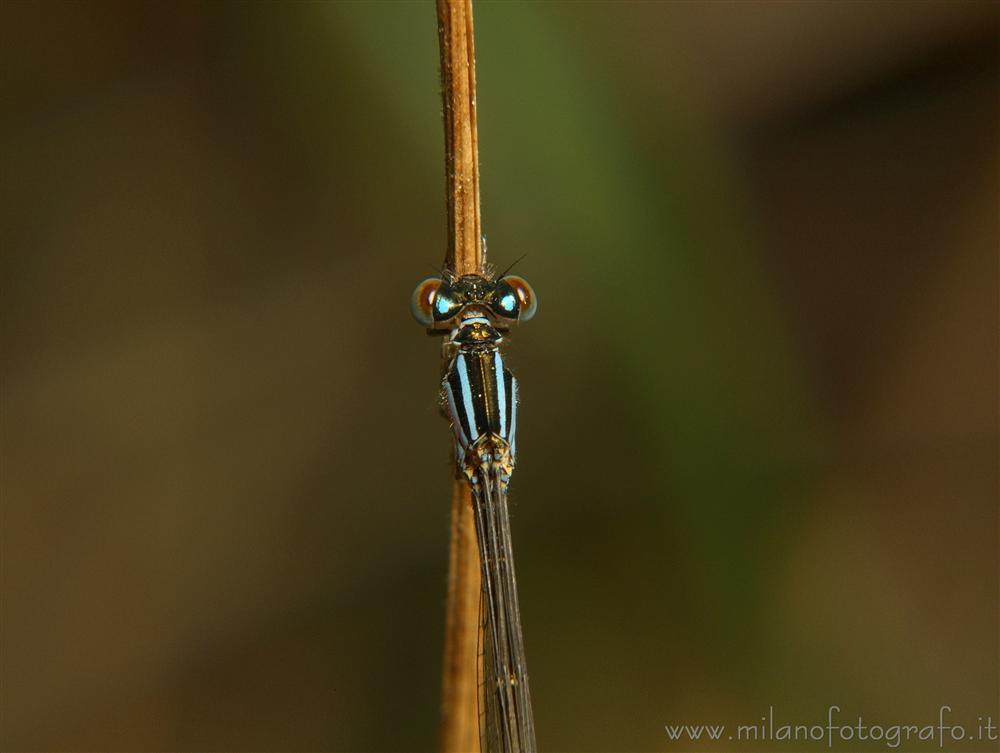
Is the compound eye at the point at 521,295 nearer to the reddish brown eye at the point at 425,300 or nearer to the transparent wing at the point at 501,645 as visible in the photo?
the reddish brown eye at the point at 425,300

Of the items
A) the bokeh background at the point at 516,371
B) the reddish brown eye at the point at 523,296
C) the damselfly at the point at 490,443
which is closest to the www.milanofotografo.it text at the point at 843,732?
the bokeh background at the point at 516,371

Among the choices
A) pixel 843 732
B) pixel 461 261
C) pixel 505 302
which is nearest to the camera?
pixel 461 261

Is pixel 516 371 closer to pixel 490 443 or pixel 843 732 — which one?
pixel 490 443

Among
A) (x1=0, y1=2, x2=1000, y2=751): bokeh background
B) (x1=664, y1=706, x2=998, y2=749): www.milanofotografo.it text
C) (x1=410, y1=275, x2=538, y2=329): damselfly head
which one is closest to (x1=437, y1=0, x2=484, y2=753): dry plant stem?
(x1=410, y1=275, x2=538, y2=329): damselfly head

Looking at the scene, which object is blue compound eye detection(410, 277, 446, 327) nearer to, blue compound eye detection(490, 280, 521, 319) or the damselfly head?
the damselfly head

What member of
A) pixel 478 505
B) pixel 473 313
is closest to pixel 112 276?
pixel 473 313

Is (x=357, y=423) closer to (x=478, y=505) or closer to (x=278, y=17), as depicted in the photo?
(x=478, y=505)

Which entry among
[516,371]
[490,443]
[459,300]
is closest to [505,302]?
[459,300]
